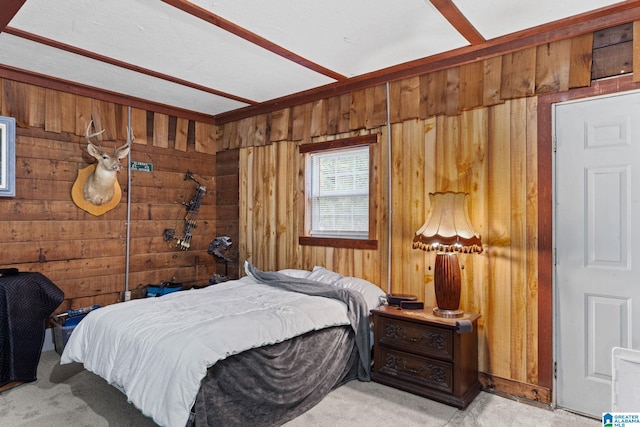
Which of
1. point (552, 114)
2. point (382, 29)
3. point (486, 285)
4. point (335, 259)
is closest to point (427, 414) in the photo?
point (486, 285)

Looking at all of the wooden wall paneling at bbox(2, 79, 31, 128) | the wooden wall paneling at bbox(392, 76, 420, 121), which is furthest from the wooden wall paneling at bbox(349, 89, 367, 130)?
the wooden wall paneling at bbox(2, 79, 31, 128)

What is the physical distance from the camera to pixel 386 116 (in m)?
3.55

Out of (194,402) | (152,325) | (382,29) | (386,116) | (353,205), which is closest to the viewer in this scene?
(194,402)

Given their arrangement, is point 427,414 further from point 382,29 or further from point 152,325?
point 382,29

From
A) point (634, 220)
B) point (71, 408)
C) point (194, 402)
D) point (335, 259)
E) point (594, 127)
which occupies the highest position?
point (594, 127)

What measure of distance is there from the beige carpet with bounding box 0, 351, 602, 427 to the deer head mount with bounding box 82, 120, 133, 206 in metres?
1.82

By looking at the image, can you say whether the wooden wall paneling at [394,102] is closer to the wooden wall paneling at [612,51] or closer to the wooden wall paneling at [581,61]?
the wooden wall paneling at [581,61]

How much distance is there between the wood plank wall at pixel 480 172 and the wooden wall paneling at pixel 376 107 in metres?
0.01

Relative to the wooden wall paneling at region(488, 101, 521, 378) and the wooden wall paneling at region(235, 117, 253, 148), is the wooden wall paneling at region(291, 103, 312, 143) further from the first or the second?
the wooden wall paneling at region(488, 101, 521, 378)

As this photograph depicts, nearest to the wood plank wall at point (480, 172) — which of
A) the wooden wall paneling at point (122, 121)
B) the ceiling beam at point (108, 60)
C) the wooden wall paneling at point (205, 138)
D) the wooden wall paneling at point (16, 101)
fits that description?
the ceiling beam at point (108, 60)

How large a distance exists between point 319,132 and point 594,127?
7.85 feet

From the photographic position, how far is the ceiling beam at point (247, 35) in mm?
2375

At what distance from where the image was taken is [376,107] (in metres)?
3.63

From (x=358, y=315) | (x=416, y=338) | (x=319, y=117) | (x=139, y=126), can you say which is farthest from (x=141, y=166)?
(x=416, y=338)
